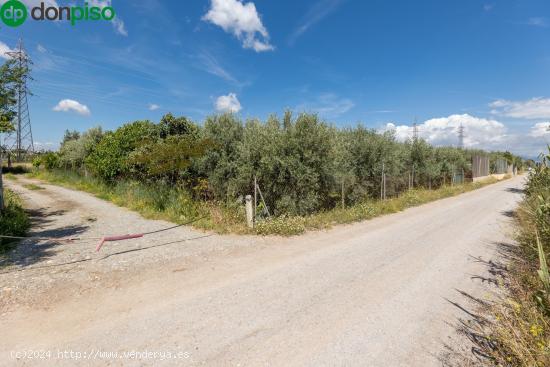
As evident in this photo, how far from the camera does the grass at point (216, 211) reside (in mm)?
8227

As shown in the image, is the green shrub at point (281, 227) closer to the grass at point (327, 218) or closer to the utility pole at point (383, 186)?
the grass at point (327, 218)

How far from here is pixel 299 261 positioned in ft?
19.1

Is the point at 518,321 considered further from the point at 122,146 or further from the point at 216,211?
the point at 122,146

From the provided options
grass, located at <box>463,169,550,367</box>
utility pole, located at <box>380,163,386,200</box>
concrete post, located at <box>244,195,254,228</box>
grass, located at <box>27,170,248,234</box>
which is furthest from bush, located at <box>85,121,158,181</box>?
grass, located at <box>463,169,550,367</box>

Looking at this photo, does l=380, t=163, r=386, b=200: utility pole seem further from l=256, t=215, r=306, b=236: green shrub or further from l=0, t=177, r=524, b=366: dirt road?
l=256, t=215, r=306, b=236: green shrub

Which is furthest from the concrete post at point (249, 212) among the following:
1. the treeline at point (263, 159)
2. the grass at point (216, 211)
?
the treeline at point (263, 159)

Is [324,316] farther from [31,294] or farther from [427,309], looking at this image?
[31,294]

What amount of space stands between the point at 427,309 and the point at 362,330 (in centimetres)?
126

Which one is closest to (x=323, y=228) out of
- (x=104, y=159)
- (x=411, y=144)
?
(x=104, y=159)

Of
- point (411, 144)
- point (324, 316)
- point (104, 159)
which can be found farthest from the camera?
point (411, 144)

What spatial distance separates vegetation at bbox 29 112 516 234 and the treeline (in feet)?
0.13

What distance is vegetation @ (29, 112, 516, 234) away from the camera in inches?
384

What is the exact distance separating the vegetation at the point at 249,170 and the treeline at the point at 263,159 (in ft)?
0.13

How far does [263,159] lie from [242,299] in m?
6.23
